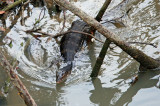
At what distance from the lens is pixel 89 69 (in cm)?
422

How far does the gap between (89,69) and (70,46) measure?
2.38 ft

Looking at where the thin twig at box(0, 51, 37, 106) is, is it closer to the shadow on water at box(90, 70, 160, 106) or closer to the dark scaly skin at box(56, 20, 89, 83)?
the shadow on water at box(90, 70, 160, 106)

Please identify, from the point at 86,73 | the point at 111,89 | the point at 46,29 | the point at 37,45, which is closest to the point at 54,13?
the point at 46,29

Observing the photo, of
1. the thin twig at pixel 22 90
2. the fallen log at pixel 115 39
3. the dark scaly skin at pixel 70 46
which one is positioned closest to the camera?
the thin twig at pixel 22 90

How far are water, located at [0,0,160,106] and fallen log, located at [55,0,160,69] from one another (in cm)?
18

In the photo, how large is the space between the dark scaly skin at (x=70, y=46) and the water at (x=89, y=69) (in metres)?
0.09

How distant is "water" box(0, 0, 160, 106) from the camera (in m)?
3.62

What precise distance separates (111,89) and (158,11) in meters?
2.33

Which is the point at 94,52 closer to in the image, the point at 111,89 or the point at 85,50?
the point at 85,50

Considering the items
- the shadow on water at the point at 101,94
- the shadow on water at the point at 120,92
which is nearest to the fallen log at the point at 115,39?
the shadow on water at the point at 120,92

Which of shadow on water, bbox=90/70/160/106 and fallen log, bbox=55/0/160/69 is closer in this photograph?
fallen log, bbox=55/0/160/69

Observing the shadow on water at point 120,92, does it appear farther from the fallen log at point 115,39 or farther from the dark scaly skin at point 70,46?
the dark scaly skin at point 70,46

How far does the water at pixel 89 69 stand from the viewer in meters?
3.62

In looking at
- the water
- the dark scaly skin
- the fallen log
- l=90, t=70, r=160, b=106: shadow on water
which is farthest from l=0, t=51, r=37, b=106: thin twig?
the dark scaly skin
